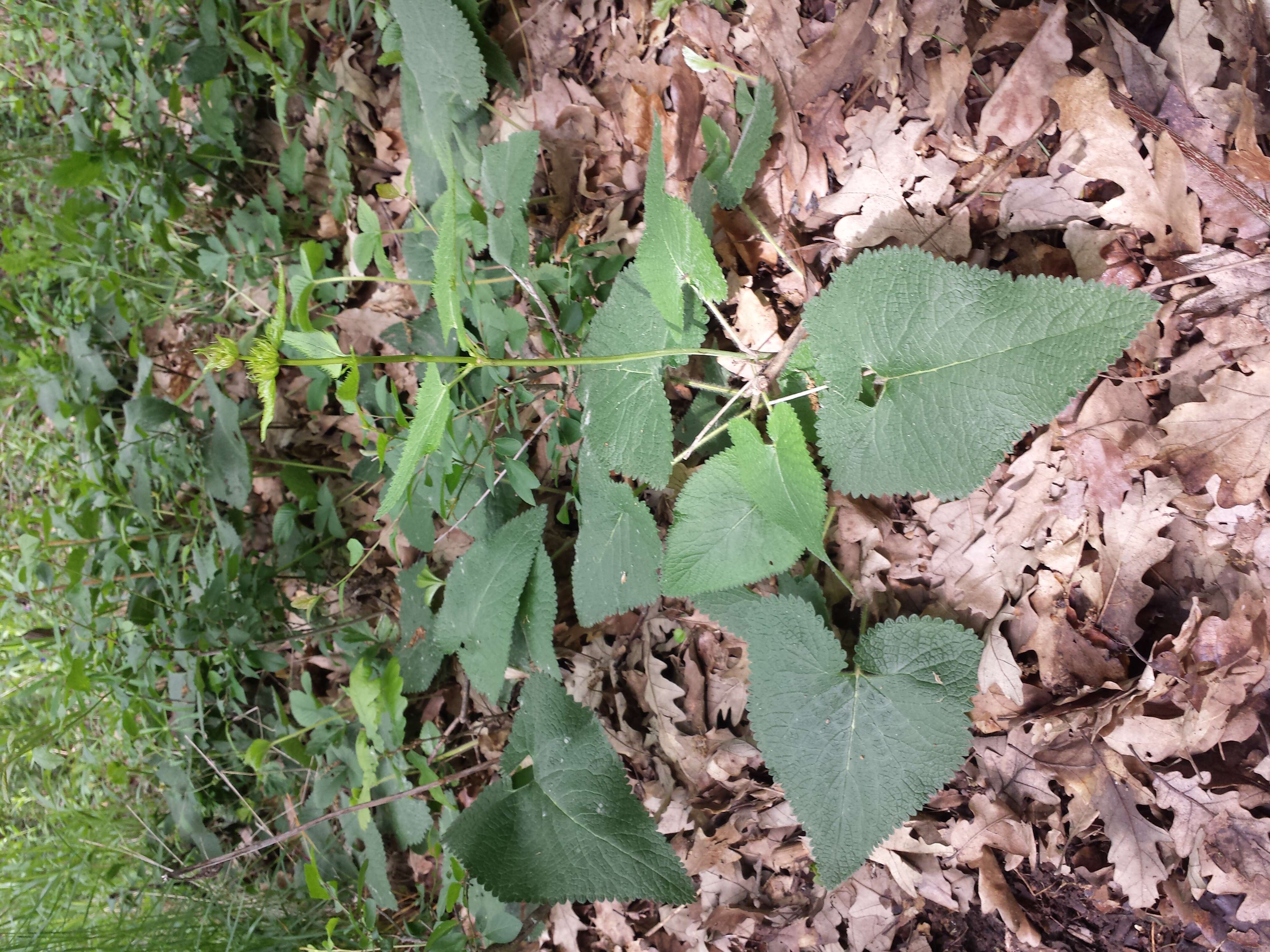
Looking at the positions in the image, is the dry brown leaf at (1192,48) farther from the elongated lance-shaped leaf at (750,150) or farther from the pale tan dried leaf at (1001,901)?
the pale tan dried leaf at (1001,901)

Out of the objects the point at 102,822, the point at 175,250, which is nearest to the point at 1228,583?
the point at 175,250

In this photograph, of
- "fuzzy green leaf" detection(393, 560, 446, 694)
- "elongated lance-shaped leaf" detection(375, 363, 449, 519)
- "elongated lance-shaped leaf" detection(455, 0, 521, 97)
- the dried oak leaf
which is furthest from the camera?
"fuzzy green leaf" detection(393, 560, 446, 694)

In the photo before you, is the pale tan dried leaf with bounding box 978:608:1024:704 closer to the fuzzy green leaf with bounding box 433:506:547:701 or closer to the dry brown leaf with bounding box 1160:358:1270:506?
the dry brown leaf with bounding box 1160:358:1270:506

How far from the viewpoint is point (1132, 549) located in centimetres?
128

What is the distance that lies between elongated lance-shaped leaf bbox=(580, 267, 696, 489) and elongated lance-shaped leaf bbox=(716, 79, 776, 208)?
317mm

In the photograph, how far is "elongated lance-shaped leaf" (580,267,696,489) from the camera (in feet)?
4.51

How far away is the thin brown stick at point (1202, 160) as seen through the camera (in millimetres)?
1163

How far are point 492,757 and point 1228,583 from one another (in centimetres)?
170

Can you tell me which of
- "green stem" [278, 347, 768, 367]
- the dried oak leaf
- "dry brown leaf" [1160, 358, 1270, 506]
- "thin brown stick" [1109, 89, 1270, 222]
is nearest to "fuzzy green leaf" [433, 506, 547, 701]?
"green stem" [278, 347, 768, 367]

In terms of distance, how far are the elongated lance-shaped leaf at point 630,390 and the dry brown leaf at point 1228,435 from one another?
0.86m

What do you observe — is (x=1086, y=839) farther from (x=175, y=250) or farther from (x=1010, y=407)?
(x=175, y=250)

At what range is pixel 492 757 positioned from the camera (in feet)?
Answer: 6.46

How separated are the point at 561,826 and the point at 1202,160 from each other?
1.75 m

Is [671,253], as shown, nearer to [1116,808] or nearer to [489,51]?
[489,51]
